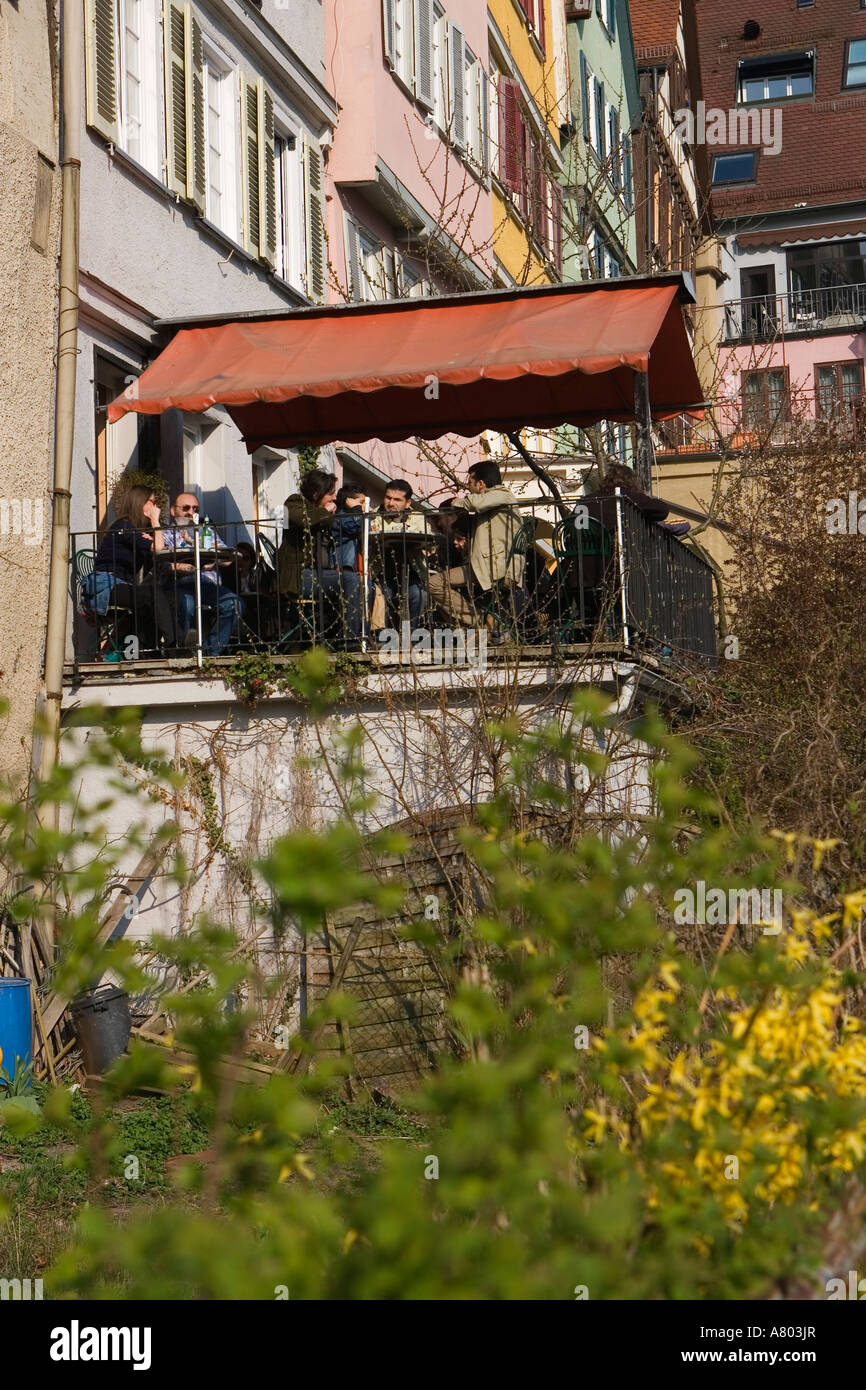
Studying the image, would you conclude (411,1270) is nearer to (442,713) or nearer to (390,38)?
(442,713)

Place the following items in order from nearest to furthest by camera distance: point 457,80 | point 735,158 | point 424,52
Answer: point 424,52
point 457,80
point 735,158

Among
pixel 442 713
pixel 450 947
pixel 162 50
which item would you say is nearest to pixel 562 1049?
pixel 450 947

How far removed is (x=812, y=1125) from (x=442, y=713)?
7.93 meters

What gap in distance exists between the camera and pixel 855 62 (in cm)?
5291

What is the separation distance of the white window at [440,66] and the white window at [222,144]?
540cm

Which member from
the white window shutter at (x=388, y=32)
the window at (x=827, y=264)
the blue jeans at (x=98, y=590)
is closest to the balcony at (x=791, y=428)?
the white window shutter at (x=388, y=32)

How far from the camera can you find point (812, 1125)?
356 cm

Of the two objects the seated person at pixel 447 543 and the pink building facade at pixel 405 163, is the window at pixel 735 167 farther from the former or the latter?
the seated person at pixel 447 543

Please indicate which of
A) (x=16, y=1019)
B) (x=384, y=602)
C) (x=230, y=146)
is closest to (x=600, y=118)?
(x=230, y=146)

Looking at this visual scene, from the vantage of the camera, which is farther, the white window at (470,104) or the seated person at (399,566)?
the white window at (470,104)

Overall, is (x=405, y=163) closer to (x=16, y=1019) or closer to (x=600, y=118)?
(x=16, y=1019)

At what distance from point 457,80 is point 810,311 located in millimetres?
26685

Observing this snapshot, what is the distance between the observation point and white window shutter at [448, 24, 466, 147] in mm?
21781

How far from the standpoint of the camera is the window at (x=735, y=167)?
52.5 meters
